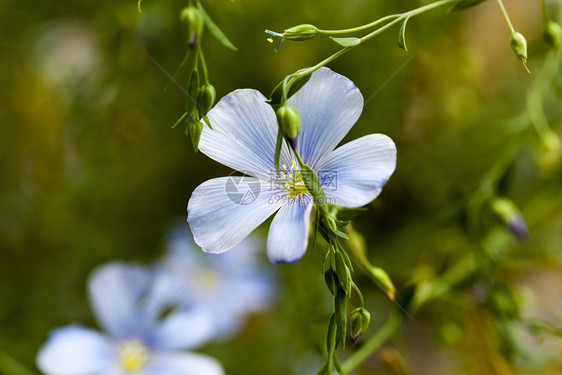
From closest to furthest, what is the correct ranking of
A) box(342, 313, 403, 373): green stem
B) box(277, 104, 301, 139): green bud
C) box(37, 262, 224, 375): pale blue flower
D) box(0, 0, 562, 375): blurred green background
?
box(277, 104, 301, 139): green bud < box(342, 313, 403, 373): green stem < box(37, 262, 224, 375): pale blue flower < box(0, 0, 562, 375): blurred green background

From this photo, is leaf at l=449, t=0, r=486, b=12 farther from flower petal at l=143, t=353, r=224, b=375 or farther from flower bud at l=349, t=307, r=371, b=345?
flower petal at l=143, t=353, r=224, b=375

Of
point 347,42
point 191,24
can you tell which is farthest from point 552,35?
point 191,24

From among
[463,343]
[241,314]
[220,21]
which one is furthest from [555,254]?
[220,21]

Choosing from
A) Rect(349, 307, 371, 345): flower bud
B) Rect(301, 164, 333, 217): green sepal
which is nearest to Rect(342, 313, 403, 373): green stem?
Rect(349, 307, 371, 345): flower bud

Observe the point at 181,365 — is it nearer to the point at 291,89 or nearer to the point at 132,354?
the point at 132,354

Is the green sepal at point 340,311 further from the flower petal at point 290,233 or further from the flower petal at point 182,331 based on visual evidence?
the flower petal at point 182,331
